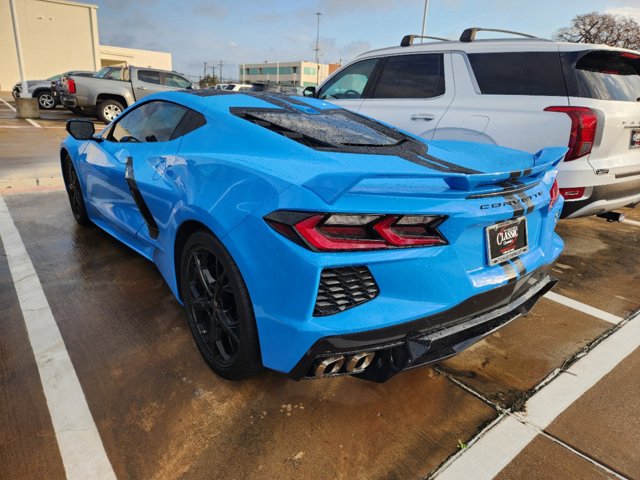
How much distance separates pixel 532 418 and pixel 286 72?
9997 centimetres

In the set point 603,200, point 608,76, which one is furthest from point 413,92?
point 603,200

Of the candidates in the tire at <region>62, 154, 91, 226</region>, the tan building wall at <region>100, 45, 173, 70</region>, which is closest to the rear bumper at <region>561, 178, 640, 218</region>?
the tire at <region>62, 154, 91, 226</region>

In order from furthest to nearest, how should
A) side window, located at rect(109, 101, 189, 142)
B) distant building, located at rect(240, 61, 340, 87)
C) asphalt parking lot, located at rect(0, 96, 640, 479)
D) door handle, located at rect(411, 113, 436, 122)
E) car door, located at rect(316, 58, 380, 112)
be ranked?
distant building, located at rect(240, 61, 340, 87)
car door, located at rect(316, 58, 380, 112)
door handle, located at rect(411, 113, 436, 122)
side window, located at rect(109, 101, 189, 142)
asphalt parking lot, located at rect(0, 96, 640, 479)

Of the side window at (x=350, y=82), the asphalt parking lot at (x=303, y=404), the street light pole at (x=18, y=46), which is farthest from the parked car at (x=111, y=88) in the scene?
the asphalt parking lot at (x=303, y=404)

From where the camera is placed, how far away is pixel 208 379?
216 centimetres

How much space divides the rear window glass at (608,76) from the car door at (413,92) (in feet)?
3.74

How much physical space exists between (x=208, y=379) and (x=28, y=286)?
1771 mm

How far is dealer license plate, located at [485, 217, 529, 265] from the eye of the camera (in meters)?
1.75

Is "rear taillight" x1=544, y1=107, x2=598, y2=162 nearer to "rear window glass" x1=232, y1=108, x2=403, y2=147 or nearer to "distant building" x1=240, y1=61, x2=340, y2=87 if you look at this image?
"rear window glass" x1=232, y1=108, x2=403, y2=147

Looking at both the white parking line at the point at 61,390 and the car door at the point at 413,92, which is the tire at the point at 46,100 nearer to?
the car door at the point at 413,92

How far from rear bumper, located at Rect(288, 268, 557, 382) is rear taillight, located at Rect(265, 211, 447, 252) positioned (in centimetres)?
31

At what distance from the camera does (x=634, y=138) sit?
11.6 feet

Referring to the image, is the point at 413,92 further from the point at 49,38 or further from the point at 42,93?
the point at 49,38

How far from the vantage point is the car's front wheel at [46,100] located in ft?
54.9
